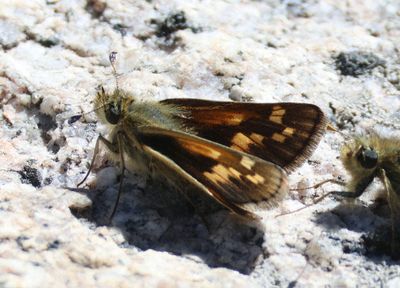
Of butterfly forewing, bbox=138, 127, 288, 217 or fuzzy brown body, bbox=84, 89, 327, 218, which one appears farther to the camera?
fuzzy brown body, bbox=84, 89, 327, 218

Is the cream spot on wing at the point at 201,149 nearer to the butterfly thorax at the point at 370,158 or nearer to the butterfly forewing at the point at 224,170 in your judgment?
the butterfly forewing at the point at 224,170

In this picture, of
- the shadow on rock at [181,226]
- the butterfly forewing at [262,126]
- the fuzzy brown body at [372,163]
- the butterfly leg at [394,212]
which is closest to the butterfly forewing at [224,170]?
the shadow on rock at [181,226]

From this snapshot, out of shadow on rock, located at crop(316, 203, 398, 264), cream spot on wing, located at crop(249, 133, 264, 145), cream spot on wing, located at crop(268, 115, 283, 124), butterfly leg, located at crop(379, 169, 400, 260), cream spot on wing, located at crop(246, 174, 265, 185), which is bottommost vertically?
shadow on rock, located at crop(316, 203, 398, 264)

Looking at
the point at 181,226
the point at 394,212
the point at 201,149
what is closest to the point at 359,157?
the point at 394,212

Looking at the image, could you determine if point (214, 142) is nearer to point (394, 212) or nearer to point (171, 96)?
point (171, 96)

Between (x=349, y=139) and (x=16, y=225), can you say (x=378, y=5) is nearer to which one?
(x=349, y=139)

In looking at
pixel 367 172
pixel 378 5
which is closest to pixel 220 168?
pixel 367 172

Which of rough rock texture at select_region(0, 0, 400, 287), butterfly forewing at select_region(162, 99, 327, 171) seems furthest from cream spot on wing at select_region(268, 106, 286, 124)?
rough rock texture at select_region(0, 0, 400, 287)

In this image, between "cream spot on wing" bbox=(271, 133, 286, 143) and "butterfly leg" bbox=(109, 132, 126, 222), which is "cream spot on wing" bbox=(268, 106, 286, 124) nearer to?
"cream spot on wing" bbox=(271, 133, 286, 143)
